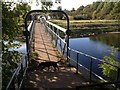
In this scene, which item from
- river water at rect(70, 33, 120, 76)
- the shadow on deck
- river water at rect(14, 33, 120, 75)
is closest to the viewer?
the shadow on deck

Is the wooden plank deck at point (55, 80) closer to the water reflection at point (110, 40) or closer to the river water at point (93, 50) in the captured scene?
the river water at point (93, 50)

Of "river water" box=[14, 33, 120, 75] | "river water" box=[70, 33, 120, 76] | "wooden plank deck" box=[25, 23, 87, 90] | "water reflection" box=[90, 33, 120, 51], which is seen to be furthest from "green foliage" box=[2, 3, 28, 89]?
"water reflection" box=[90, 33, 120, 51]

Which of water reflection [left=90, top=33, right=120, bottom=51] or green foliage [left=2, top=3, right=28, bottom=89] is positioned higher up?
green foliage [left=2, top=3, right=28, bottom=89]

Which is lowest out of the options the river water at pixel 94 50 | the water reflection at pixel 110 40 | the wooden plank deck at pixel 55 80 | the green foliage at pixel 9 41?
the water reflection at pixel 110 40

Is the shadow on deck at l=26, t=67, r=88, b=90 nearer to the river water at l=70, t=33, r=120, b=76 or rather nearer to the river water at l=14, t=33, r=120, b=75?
the river water at l=14, t=33, r=120, b=75

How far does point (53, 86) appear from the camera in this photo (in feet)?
22.0

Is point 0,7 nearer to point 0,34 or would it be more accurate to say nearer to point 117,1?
point 0,34

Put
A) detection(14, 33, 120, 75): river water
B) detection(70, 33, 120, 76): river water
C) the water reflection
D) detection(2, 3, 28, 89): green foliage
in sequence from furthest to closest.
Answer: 1. the water reflection
2. detection(70, 33, 120, 76): river water
3. detection(14, 33, 120, 75): river water
4. detection(2, 3, 28, 89): green foliage

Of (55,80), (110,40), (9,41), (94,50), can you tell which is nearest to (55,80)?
(55,80)

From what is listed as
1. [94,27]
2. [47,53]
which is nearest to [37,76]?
[47,53]

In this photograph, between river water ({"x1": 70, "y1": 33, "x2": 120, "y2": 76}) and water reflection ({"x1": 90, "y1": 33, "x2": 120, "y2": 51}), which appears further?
water reflection ({"x1": 90, "y1": 33, "x2": 120, "y2": 51})

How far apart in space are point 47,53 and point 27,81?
202 inches

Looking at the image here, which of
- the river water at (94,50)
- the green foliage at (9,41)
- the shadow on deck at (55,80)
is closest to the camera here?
the green foliage at (9,41)


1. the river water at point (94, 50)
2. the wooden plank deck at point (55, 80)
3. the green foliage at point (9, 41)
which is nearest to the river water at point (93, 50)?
the river water at point (94, 50)
